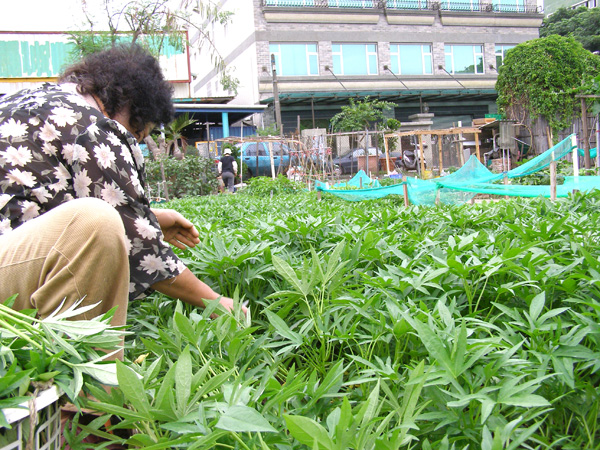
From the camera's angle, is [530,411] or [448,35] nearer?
[530,411]

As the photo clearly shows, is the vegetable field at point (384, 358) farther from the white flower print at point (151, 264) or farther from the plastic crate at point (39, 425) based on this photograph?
the white flower print at point (151, 264)

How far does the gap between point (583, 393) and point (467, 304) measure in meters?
0.49

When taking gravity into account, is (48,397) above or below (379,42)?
below

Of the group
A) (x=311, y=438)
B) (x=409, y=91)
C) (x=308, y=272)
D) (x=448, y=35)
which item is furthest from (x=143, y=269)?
(x=448, y=35)

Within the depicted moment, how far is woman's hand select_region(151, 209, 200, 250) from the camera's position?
2.33m

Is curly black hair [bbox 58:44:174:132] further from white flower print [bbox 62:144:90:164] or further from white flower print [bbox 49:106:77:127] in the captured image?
white flower print [bbox 62:144:90:164]

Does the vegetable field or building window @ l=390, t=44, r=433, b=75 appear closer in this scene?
the vegetable field

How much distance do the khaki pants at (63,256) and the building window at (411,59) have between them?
30958 millimetres

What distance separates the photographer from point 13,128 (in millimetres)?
1867

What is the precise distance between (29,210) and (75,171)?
0.70 feet

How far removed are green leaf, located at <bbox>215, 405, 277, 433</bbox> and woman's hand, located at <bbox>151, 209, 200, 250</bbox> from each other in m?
1.47

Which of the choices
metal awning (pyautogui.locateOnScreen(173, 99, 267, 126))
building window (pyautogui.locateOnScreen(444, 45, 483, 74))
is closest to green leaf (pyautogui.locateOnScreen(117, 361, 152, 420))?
metal awning (pyautogui.locateOnScreen(173, 99, 267, 126))

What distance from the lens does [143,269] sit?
1.85 m

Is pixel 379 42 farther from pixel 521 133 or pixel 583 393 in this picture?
pixel 583 393
